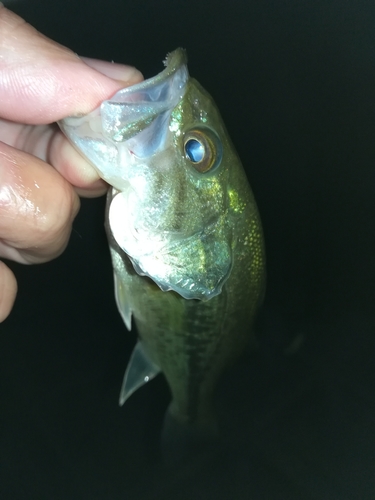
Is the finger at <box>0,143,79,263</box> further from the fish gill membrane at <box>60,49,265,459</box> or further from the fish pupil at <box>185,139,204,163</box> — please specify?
the fish pupil at <box>185,139,204,163</box>

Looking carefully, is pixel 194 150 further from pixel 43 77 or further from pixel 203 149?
pixel 43 77

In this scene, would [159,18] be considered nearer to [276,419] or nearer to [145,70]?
[145,70]

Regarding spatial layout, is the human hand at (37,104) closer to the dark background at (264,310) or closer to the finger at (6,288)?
the finger at (6,288)

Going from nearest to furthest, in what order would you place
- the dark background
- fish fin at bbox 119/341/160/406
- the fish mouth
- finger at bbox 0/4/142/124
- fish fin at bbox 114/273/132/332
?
finger at bbox 0/4/142/124, the fish mouth, fish fin at bbox 114/273/132/332, fish fin at bbox 119/341/160/406, the dark background

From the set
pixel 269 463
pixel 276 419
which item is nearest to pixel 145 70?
pixel 276 419

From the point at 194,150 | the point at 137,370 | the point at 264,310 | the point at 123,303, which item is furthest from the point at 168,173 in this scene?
the point at 264,310

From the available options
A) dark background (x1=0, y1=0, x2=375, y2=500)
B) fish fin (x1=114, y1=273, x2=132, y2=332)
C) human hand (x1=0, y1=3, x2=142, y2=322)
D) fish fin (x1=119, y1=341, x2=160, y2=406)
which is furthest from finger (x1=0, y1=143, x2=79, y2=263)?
dark background (x1=0, y1=0, x2=375, y2=500)
